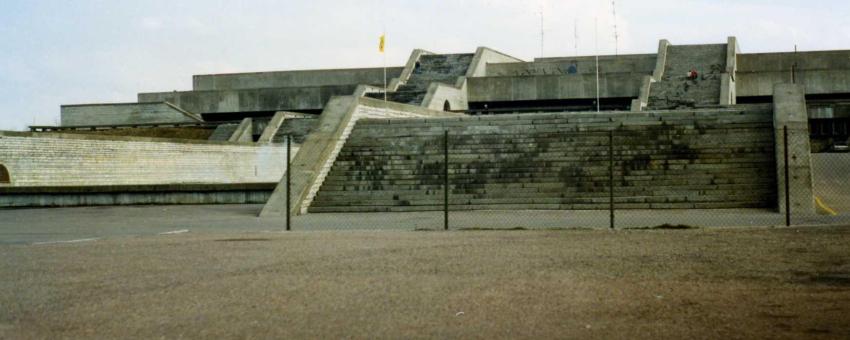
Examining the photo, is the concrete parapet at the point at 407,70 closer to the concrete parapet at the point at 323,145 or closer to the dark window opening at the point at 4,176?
the concrete parapet at the point at 323,145

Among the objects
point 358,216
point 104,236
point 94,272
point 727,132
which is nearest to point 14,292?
point 94,272

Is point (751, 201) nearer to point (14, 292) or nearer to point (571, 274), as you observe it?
point (571, 274)

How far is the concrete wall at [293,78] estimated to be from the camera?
58938 millimetres

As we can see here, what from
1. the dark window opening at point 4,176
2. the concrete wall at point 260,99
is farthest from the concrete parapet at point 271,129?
the dark window opening at point 4,176

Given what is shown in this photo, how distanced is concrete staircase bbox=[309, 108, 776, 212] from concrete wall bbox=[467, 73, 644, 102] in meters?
21.9

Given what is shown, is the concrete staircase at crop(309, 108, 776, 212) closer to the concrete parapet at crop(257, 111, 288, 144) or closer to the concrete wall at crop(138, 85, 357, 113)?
the concrete parapet at crop(257, 111, 288, 144)

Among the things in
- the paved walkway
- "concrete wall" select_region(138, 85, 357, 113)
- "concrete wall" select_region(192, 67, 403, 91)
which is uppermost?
"concrete wall" select_region(192, 67, 403, 91)

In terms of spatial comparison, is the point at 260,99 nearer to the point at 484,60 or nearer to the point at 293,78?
the point at 293,78

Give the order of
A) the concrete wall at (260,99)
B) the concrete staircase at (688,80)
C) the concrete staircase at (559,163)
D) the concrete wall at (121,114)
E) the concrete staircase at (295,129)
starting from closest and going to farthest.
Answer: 1. the concrete staircase at (559,163)
2. the concrete staircase at (295,129)
3. the concrete staircase at (688,80)
4. the concrete wall at (121,114)
5. the concrete wall at (260,99)

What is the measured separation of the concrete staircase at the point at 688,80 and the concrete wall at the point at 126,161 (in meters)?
16.5

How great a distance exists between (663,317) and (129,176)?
2977 centimetres

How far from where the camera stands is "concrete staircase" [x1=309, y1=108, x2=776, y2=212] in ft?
76.5

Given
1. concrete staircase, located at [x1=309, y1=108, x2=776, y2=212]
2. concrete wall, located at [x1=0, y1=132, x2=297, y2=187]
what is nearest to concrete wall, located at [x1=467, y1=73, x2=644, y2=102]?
concrete wall, located at [x1=0, y1=132, x2=297, y2=187]

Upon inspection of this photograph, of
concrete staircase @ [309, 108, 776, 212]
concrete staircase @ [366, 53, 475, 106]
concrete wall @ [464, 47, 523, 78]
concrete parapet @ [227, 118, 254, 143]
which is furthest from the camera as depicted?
concrete wall @ [464, 47, 523, 78]
